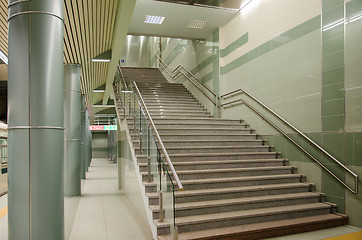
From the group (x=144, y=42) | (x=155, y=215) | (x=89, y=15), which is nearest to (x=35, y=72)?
(x=155, y=215)

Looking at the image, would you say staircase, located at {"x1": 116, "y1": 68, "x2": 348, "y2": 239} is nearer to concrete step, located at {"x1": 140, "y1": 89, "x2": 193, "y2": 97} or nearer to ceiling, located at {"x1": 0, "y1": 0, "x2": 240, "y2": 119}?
ceiling, located at {"x1": 0, "y1": 0, "x2": 240, "y2": 119}

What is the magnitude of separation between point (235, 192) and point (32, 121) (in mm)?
3353

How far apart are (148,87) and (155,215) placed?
7112mm

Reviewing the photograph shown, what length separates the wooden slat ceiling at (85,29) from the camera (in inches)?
199

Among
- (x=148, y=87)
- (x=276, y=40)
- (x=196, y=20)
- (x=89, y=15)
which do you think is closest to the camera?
(x=89, y=15)

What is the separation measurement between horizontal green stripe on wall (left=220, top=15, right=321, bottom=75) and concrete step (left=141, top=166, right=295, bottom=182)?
8.90 ft

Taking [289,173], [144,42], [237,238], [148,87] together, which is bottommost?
[237,238]

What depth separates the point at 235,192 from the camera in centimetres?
492

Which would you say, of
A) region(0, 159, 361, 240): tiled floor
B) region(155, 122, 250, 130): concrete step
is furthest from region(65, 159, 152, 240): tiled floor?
region(155, 122, 250, 130): concrete step

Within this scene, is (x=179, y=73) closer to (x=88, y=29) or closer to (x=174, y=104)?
(x=174, y=104)

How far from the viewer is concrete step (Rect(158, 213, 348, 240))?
388cm

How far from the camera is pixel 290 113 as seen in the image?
6.14 m

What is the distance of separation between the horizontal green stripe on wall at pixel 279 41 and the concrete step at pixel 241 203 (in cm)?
312

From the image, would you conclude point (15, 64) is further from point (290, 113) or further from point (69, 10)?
point (290, 113)
